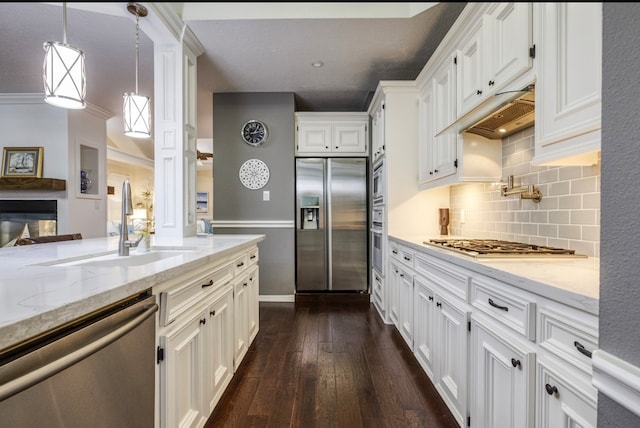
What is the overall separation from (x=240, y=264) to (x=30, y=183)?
3.63 meters

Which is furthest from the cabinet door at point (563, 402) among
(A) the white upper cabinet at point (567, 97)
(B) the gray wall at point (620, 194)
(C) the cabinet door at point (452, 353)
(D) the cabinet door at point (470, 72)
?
(D) the cabinet door at point (470, 72)

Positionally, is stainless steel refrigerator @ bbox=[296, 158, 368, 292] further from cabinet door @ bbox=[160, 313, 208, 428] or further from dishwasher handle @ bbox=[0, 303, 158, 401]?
dishwasher handle @ bbox=[0, 303, 158, 401]

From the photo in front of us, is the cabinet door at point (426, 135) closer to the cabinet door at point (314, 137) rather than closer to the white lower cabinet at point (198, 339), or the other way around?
the cabinet door at point (314, 137)

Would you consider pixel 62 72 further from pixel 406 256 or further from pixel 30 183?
pixel 30 183

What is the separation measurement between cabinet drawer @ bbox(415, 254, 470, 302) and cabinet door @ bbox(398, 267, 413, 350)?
0.28 meters

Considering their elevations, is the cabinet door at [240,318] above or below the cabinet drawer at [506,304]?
below

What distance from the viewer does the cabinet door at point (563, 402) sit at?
0.80m

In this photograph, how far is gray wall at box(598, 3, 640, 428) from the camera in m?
0.50

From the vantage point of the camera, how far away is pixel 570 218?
1.50 m

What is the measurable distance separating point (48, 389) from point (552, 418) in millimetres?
1292

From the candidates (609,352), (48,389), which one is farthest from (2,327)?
(609,352)

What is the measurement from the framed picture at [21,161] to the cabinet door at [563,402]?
5.43 meters

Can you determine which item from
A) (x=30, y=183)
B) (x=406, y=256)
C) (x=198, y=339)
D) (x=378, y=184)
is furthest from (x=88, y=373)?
(x=30, y=183)

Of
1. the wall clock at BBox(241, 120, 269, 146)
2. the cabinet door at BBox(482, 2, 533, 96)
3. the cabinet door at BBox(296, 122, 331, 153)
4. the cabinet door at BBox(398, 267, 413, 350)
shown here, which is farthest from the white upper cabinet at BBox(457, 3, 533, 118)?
the wall clock at BBox(241, 120, 269, 146)
